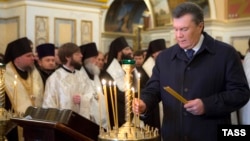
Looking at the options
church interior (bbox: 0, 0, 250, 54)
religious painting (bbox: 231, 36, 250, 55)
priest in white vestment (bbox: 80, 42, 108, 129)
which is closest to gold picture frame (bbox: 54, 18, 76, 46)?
church interior (bbox: 0, 0, 250, 54)

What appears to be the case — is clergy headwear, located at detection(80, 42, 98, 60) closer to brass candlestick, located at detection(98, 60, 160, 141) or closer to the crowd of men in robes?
the crowd of men in robes

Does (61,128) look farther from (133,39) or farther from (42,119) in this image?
(133,39)

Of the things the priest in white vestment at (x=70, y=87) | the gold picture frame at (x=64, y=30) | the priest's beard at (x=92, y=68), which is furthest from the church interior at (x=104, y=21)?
the priest in white vestment at (x=70, y=87)

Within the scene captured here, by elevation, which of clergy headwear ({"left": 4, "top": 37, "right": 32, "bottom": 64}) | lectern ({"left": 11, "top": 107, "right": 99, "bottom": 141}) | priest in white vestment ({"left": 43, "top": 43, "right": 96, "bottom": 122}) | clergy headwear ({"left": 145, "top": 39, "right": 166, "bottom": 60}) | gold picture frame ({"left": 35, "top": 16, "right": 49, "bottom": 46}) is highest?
gold picture frame ({"left": 35, "top": 16, "right": 49, "bottom": 46})

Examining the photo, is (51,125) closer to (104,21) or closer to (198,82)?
(198,82)

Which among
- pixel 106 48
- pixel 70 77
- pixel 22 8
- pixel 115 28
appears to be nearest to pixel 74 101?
Result: pixel 70 77

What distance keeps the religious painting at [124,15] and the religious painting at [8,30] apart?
11.7 m

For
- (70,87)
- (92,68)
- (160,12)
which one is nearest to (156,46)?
(92,68)

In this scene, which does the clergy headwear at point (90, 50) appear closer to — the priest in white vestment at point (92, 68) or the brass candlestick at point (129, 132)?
the priest in white vestment at point (92, 68)

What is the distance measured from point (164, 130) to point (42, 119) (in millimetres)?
888

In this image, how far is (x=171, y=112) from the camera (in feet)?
9.97

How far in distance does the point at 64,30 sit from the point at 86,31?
48cm

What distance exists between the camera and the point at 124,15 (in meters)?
20.7

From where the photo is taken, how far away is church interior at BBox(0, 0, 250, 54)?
7.38 metres
